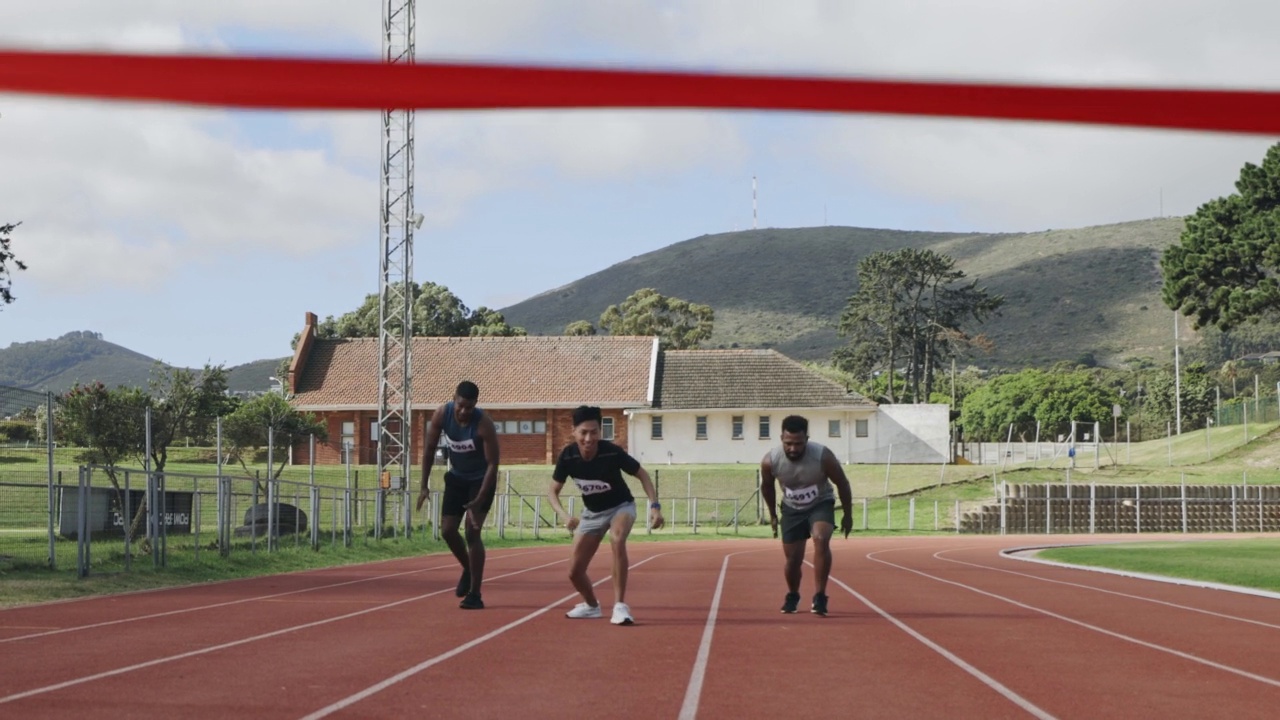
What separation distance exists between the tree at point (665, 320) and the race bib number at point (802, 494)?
90191mm

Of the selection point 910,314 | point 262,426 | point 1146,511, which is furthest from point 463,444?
point 910,314

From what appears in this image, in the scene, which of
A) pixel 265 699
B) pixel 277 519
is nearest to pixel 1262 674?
pixel 265 699

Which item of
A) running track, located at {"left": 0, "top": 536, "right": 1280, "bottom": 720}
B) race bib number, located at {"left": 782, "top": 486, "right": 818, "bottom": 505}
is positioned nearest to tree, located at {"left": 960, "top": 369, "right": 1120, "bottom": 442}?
running track, located at {"left": 0, "top": 536, "right": 1280, "bottom": 720}

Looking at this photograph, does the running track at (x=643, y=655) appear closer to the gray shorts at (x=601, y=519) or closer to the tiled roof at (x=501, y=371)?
the gray shorts at (x=601, y=519)

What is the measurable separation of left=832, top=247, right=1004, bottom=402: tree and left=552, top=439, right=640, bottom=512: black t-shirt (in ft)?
296

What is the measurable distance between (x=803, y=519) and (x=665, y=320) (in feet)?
304

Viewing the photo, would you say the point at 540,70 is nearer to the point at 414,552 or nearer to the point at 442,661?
the point at 442,661

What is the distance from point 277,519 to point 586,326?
8537 cm

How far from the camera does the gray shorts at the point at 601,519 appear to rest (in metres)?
11.1

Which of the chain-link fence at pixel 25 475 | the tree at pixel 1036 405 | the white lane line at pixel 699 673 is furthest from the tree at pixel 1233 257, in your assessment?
the tree at pixel 1036 405

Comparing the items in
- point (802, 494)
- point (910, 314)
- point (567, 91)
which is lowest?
point (802, 494)

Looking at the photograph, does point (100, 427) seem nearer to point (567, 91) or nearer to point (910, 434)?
point (567, 91)

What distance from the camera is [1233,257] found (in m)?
54.2

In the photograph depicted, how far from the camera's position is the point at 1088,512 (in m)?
48.3
